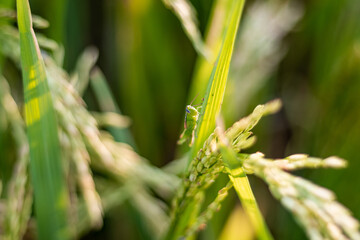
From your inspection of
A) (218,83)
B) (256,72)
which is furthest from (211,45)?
(218,83)

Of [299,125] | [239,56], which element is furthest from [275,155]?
[239,56]

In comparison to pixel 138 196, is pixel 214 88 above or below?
above

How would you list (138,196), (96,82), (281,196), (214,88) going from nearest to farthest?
(281,196), (214,88), (138,196), (96,82)

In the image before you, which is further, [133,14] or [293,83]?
[293,83]

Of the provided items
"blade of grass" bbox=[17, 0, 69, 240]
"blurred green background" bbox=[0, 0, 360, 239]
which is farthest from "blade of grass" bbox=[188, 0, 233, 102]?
"blade of grass" bbox=[17, 0, 69, 240]

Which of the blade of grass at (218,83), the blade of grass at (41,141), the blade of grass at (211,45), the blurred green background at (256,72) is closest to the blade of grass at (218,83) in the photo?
the blade of grass at (218,83)

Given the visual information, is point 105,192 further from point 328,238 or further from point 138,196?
point 328,238

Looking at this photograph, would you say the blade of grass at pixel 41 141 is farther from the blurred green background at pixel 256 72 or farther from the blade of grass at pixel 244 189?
the blurred green background at pixel 256 72

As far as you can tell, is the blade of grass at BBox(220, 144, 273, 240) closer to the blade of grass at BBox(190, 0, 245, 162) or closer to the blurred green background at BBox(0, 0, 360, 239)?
the blade of grass at BBox(190, 0, 245, 162)

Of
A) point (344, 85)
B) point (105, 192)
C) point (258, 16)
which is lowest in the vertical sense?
point (105, 192)
